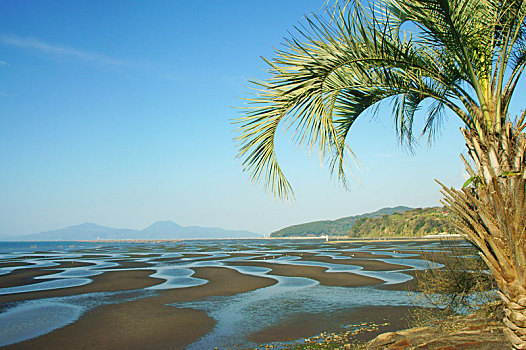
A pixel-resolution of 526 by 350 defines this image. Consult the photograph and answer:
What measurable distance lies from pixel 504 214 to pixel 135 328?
10896mm

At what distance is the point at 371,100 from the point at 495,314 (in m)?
4.74

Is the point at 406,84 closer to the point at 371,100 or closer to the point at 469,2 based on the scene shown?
the point at 371,100

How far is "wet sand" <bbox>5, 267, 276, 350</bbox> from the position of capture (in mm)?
9969

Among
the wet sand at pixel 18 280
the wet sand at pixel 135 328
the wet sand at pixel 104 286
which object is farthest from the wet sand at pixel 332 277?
the wet sand at pixel 18 280

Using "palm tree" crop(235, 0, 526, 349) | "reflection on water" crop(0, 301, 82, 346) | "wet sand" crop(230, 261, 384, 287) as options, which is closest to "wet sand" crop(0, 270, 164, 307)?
"reflection on water" crop(0, 301, 82, 346)

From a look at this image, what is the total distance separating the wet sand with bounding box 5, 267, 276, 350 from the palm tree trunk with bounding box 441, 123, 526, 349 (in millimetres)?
8027

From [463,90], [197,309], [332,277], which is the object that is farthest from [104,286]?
[463,90]

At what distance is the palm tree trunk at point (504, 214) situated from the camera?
3752mm

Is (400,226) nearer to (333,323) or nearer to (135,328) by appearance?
(333,323)

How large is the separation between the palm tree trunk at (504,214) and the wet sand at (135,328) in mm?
8027

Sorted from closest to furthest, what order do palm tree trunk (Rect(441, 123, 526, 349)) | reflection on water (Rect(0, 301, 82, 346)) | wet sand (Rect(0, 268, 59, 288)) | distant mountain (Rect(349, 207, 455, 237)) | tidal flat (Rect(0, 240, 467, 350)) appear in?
palm tree trunk (Rect(441, 123, 526, 349)), tidal flat (Rect(0, 240, 467, 350)), reflection on water (Rect(0, 301, 82, 346)), wet sand (Rect(0, 268, 59, 288)), distant mountain (Rect(349, 207, 455, 237))

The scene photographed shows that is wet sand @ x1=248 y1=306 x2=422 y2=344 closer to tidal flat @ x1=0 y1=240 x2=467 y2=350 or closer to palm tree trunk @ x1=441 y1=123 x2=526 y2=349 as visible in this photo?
tidal flat @ x1=0 y1=240 x2=467 y2=350

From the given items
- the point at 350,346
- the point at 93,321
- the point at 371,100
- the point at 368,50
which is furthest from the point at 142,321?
the point at 368,50

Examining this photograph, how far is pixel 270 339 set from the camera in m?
9.85
